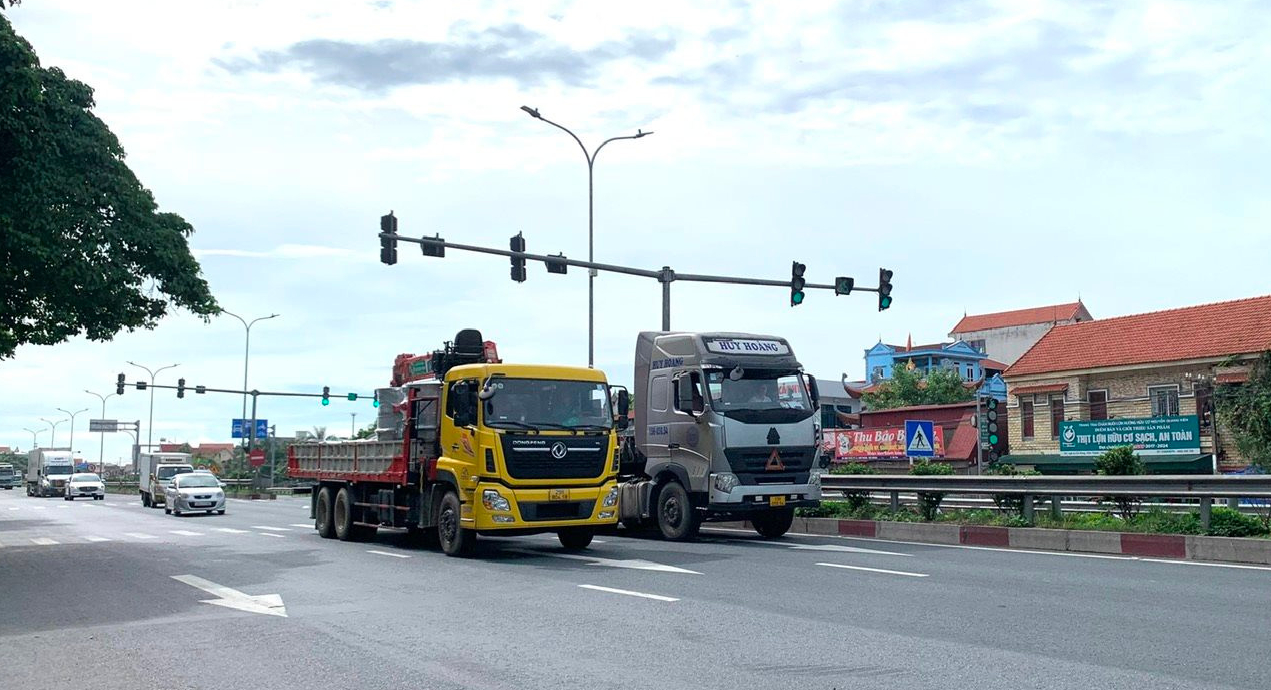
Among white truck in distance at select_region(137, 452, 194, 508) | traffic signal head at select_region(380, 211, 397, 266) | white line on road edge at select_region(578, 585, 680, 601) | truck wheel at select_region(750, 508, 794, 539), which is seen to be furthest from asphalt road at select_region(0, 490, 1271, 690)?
white truck in distance at select_region(137, 452, 194, 508)

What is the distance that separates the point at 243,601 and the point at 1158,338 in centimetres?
3765

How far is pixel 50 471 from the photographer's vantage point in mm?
68812

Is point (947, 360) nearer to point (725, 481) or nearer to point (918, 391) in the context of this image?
point (918, 391)

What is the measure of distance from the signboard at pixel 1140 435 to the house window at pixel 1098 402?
4.44 m

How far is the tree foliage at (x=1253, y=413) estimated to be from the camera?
3164 centimetres

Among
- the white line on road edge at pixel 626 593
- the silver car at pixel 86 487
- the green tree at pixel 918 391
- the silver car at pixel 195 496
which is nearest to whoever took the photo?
the white line on road edge at pixel 626 593

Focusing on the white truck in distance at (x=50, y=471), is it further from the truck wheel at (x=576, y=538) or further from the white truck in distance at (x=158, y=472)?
the truck wheel at (x=576, y=538)

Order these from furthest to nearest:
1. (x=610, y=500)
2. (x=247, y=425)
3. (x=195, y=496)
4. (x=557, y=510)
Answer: (x=247, y=425) < (x=195, y=496) < (x=610, y=500) < (x=557, y=510)

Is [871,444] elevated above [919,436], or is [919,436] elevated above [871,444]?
[871,444]

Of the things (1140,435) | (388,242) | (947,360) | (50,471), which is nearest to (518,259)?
(388,242)

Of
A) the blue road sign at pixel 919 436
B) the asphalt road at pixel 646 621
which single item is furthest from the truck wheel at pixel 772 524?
the blue road sign at pixel 919 436

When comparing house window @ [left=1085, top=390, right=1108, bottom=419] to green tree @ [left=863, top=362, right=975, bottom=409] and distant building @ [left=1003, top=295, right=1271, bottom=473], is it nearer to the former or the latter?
distant building @ [left=1003, top=295, right=1271, bottom=473]

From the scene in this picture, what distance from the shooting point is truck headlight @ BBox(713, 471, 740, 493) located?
16.3 meters

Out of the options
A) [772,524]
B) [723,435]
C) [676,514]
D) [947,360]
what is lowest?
[772,524]
